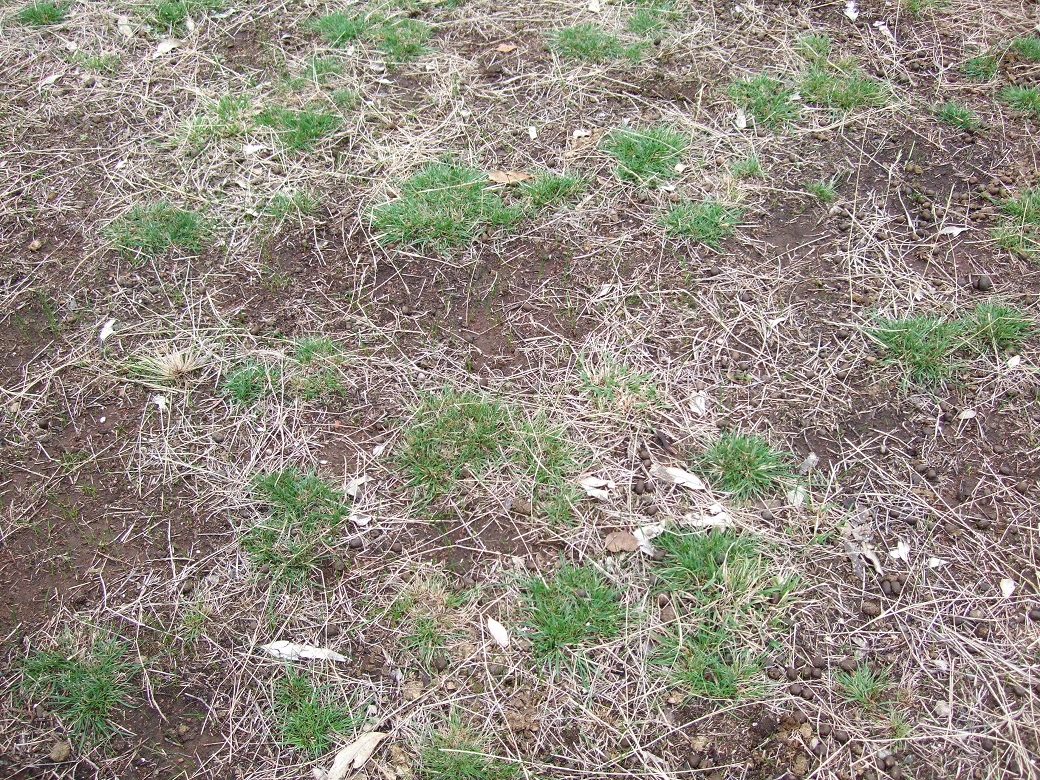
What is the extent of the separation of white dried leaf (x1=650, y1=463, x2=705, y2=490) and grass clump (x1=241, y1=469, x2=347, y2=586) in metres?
1.05

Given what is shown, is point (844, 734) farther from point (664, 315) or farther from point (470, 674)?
point (664, 315)

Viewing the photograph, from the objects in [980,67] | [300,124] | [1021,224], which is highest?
[300,124]

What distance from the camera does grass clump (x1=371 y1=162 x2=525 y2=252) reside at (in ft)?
10.3

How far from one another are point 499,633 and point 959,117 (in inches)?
121

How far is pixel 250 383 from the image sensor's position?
2.78m

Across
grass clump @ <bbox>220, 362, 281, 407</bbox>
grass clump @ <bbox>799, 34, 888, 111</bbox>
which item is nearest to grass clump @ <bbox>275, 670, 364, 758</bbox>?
grass clump @ <bbox>220, 362, 281, 407</bbox>

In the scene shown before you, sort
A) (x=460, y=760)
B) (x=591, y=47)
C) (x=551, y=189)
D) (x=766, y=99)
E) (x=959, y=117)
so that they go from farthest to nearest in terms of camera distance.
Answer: (x=591, y=47) < (x=766, y=99) < (x=959, y=117) < (x=551, y=189) < (x=460, y=760)

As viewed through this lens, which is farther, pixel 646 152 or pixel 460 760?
pixel 646 152

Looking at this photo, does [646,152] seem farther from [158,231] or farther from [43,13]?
[43,13]

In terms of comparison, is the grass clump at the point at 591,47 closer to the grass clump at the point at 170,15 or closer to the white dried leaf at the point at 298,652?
the grass clump at the point at 170,15

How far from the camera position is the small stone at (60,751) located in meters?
Result: 2.10

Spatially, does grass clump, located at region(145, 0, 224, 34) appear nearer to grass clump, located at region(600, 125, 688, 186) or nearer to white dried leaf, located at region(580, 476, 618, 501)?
grass clump, located at region(600, 125, 688, 186)

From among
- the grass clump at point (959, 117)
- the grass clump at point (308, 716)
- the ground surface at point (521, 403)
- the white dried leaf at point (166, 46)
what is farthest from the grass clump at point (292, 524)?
the grass clump at point (959, 117)

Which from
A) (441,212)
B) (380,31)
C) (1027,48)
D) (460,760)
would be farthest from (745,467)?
(380,31)
